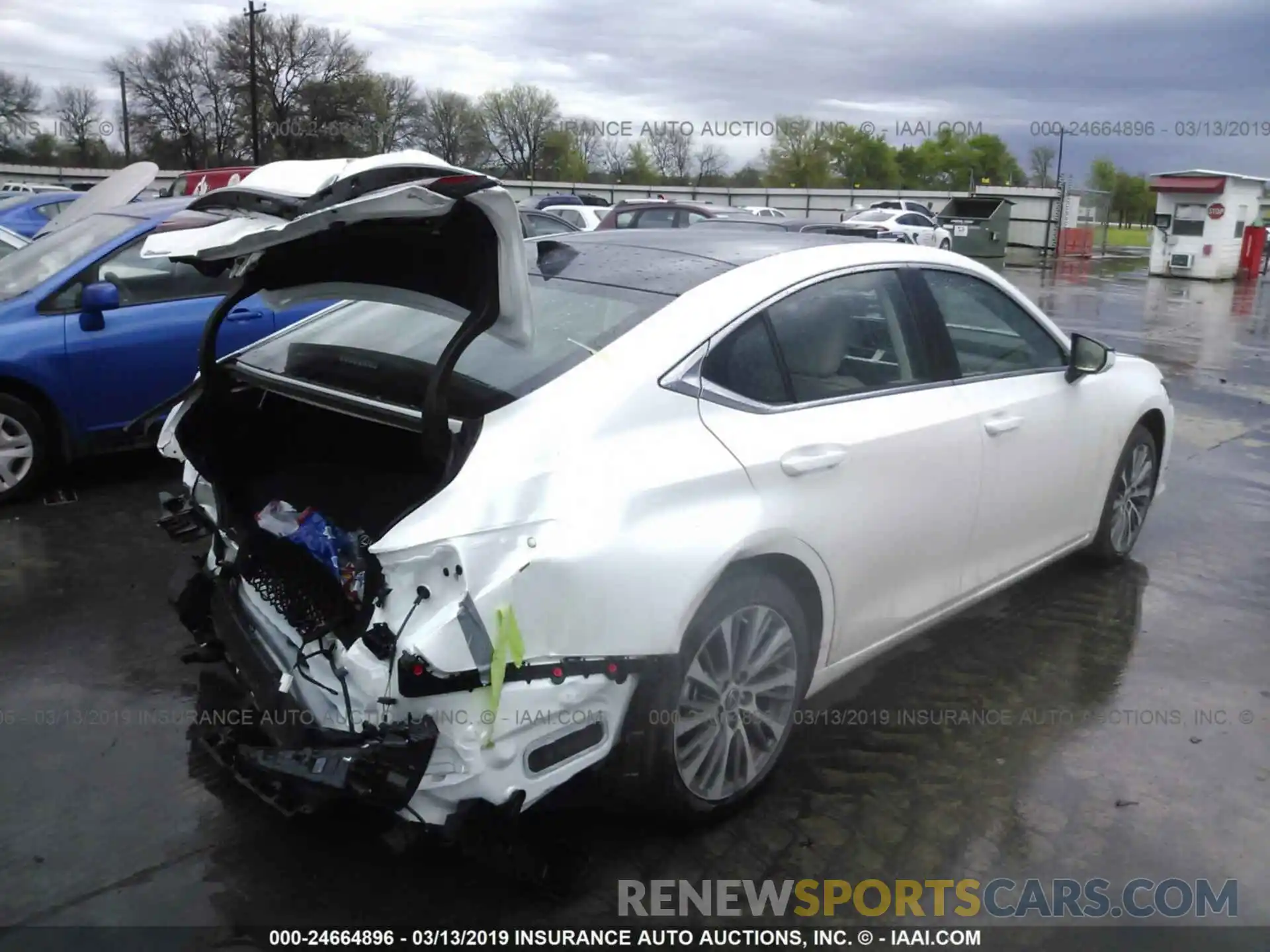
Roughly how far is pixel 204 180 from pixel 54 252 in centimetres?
155

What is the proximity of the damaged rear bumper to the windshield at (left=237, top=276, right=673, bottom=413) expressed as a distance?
0.84 meters

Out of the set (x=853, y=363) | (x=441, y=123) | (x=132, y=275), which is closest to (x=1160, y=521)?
(x=853, y=363)

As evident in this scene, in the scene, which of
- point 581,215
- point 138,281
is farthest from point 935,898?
point 581,215

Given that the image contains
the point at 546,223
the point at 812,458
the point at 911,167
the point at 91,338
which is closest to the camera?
the point at 812,458

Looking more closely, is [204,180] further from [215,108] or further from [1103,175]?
[1103,175]

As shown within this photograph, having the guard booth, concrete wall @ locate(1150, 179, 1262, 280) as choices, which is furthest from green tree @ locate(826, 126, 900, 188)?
concrete wall @ locate(1150, 179, 1262, 280)

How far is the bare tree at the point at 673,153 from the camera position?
257 ft

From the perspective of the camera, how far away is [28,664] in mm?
4184

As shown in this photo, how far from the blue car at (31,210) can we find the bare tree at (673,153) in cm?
6633

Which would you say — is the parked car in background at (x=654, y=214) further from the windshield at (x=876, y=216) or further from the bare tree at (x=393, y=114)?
the bare tree at (x=393, y=114)

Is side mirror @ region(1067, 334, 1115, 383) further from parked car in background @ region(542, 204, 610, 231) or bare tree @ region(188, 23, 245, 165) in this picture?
bare tree @ region(188, 23, 245, 165)

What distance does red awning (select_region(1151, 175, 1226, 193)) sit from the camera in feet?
86.7

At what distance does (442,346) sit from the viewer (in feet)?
10.6

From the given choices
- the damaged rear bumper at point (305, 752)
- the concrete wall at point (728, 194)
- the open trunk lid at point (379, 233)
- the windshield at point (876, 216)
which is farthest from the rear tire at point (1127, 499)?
the concrete wall at point (728, 194)
